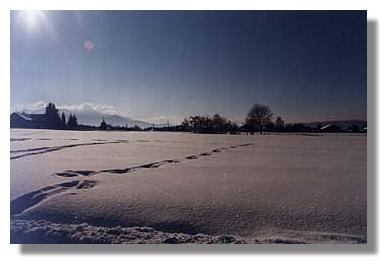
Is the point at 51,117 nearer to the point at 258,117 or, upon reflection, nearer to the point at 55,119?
the point at 55,119

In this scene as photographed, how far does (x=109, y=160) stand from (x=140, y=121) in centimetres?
28

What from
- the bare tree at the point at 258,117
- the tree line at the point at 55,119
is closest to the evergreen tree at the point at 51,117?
the tree line at the point at 55,119

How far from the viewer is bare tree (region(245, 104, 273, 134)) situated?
308cm

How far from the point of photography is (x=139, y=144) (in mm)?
3121

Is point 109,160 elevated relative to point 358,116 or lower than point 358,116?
lower

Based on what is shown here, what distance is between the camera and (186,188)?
3057 mm

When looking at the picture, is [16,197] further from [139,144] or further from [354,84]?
[354,84]

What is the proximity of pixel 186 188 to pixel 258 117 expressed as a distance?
563mm

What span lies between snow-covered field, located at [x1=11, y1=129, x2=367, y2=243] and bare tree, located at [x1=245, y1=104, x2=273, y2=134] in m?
0.09

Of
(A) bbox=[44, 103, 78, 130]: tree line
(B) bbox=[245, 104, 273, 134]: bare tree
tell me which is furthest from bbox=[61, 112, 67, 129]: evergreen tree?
(B) bbox=[245, 104, 273, 134]: bare tree

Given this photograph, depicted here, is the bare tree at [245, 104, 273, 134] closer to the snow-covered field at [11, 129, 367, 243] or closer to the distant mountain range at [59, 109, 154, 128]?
the snow-covered field at [11, 129, 367, 243]

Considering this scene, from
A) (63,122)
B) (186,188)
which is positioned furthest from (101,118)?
(186,188)
